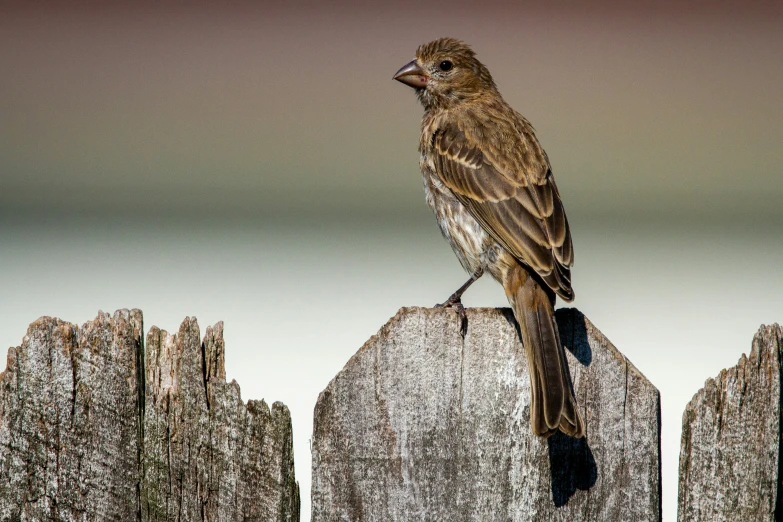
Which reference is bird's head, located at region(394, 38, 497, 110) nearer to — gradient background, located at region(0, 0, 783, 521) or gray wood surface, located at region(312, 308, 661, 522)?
gradient background, located at region(0, 0, 783, 521)

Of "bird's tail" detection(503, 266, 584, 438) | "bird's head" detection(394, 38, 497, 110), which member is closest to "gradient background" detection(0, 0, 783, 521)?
"bird's head" detection(394, 38, 497, 110)

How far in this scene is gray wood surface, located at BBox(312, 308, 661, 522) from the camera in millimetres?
2564

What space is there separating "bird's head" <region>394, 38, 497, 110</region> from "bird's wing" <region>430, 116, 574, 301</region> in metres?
0.50

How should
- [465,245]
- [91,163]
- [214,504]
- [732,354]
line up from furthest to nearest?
[732,354] → [91,163] → [465,245] → [214,504]

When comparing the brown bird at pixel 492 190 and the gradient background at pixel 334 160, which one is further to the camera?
the gradient background at pixel 334 160

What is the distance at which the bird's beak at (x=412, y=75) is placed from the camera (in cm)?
514

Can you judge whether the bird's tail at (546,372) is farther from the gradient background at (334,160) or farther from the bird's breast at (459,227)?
the gradient background at (334,160)

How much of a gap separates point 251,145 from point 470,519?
10.0 ft

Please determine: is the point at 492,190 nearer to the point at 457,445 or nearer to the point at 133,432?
the point at 457,445

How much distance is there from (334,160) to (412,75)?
64 centimetres

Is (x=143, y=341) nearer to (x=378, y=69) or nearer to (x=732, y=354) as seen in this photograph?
(x=378, y=69)

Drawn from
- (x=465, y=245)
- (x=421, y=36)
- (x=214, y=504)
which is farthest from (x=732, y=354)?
(x=214, y=504)

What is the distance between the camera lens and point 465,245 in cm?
434

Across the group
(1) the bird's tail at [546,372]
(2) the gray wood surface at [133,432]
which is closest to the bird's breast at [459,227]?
(1) the bird's tail at [546,372]
